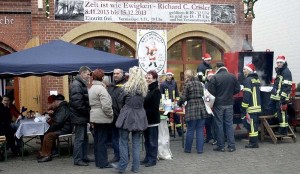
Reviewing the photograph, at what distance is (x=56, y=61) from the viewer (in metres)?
9.06

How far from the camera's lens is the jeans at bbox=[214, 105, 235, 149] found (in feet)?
30.3

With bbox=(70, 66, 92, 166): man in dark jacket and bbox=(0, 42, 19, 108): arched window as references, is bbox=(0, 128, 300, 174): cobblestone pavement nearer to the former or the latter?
bbox=(70, 66, 92, 166): man in dark jacket

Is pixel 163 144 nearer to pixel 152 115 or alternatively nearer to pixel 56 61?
pixel 152 115

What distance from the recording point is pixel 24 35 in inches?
502

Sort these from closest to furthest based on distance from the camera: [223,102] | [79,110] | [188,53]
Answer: [79,110], [223,102], [188,53]

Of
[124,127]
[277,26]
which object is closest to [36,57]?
[124,127]

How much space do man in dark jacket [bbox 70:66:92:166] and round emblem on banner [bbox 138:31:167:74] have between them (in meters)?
5.51

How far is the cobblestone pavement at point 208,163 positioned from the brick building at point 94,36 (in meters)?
3.56

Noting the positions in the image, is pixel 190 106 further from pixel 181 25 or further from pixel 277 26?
pixel 277 26

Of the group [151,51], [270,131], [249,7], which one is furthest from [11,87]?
[249,7]

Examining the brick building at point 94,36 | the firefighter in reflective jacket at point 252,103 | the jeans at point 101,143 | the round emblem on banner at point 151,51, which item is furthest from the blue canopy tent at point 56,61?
the round emblem on banner at point 151,51

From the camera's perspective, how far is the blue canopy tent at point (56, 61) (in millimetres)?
8891

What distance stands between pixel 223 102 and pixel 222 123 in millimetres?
472

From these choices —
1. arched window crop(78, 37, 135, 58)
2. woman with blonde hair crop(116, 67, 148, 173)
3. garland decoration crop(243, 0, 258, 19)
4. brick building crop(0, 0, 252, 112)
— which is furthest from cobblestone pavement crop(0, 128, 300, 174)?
garland decoration crop(243, 0, 258, 19)
